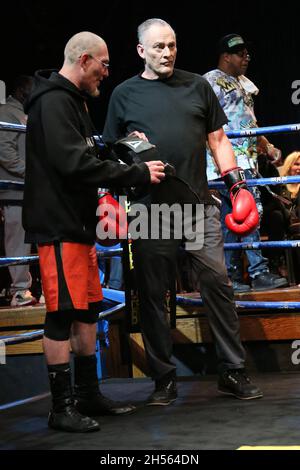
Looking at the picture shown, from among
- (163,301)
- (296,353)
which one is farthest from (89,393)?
(296,353)

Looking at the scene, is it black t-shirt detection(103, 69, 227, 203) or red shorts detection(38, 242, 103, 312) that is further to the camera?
black t-shirt detection(103, 69, 227, 203)

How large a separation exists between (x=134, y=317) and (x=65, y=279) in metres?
0.91

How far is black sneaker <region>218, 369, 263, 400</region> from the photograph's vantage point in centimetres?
320

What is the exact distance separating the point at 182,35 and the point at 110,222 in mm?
6634

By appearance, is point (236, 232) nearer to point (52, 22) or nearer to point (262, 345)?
point (262, 345)

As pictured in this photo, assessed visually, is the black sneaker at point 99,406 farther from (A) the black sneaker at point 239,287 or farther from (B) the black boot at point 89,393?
(A) the black sneaker at point 239,287

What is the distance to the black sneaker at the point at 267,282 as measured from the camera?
14.0ft

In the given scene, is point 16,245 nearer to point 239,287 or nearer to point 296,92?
point 239,287

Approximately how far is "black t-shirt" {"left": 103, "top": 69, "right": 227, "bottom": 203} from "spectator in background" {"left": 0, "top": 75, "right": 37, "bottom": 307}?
1.41 meters

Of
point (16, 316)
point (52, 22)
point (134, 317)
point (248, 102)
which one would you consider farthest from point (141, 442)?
point (52, 22)

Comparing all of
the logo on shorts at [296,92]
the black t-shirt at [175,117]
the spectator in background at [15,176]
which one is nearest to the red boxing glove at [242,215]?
the black t-shirt at [175,117]

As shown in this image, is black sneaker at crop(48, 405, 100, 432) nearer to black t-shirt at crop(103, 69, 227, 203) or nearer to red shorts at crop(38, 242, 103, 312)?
red shorts at crop(38, 242, 103, 312)

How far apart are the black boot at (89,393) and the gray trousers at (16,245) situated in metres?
1.74

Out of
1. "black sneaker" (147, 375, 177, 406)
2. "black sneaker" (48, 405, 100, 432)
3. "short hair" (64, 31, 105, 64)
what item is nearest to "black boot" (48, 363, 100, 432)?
"black sneaker" (48, 405, 100, 432)
